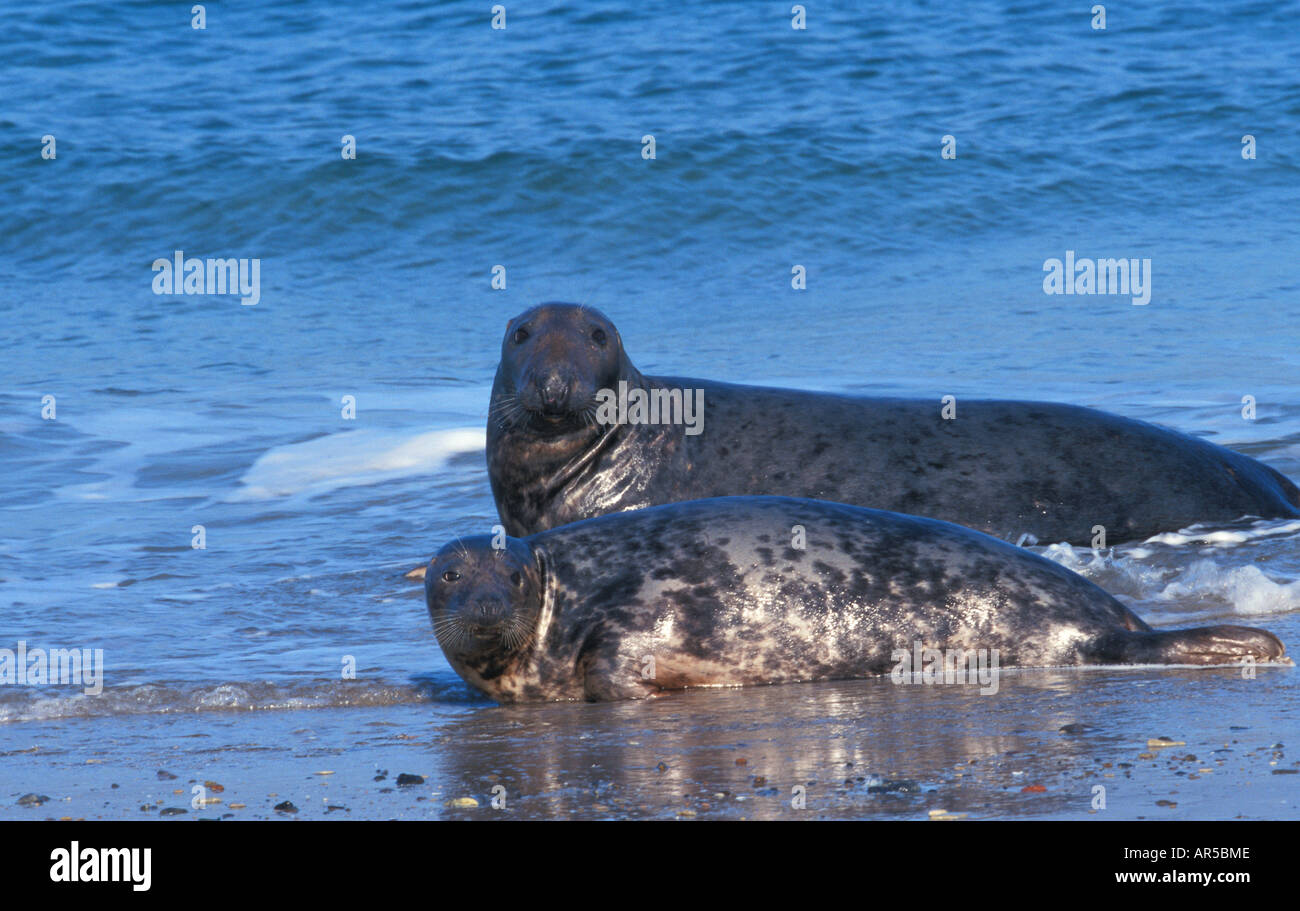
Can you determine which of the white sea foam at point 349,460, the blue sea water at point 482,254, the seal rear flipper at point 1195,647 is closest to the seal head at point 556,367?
the blue sea water at point 482,254

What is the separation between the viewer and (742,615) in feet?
17.4

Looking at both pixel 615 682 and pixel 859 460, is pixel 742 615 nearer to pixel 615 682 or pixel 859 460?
pixel 615 682

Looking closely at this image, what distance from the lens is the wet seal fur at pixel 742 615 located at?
523cm

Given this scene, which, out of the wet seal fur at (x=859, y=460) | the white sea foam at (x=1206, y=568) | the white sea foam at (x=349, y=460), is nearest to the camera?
the white sea foam at (x=1206, y=568)

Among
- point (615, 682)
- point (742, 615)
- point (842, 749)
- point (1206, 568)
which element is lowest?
point (842, 749)

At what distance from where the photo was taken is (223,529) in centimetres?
867

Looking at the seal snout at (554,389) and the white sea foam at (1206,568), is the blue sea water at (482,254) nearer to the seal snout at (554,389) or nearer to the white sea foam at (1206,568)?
the white sea foam at (1206,568)

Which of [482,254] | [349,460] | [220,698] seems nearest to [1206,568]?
[220,698]

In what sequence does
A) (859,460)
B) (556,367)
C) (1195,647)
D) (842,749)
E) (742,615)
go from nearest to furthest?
(842,749)
(1195,647)
(742,615)
(556,367)
(859,460)

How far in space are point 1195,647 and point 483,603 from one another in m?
2.10

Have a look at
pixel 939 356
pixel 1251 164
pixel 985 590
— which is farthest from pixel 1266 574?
pixel 1251 164

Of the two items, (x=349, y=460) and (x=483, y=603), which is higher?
(x=349, y=460)

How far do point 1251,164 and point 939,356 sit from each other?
28.3 feet

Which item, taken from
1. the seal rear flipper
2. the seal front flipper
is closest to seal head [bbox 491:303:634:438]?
the seal front flipper
